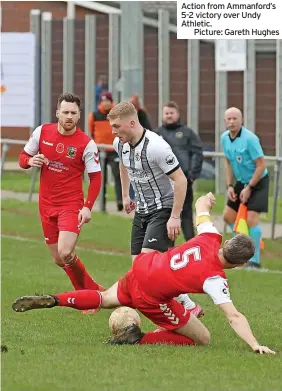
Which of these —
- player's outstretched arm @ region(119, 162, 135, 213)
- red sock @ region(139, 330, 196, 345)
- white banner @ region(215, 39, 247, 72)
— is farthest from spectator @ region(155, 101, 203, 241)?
red sock @ region(139, 330, 196, 345)

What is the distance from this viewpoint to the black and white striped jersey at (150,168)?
1079 cm

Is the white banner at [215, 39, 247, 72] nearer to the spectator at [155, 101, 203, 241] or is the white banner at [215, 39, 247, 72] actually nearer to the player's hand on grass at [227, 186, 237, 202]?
the spectator at [155, 101, 203, 241]

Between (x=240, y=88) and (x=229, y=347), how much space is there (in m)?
16.4

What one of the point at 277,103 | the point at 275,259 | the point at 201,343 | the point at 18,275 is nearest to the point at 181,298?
the point at 201,343

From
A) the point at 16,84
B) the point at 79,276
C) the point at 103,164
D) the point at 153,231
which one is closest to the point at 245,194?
the point at 79,276

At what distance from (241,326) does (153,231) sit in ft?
6.52

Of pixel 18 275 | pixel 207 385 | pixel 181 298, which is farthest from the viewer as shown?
pixel 18 275

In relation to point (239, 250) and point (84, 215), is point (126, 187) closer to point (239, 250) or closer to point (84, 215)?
point (84, 215)

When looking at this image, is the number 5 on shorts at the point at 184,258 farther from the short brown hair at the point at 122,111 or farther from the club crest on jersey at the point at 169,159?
the short brown hair at the point at 122,111

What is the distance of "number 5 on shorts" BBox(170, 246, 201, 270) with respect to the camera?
9.57 metres

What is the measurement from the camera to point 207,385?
8250 mm

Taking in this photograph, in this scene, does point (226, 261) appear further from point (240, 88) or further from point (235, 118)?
point (240, 88)

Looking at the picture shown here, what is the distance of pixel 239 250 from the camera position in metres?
9.33

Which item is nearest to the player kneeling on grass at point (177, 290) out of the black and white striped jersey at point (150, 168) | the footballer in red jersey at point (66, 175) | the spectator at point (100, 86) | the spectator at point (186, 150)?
the black and white striped jersey at point (150, 168)
